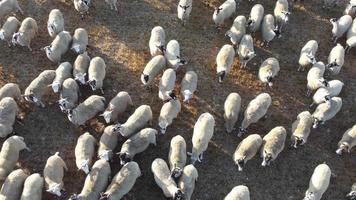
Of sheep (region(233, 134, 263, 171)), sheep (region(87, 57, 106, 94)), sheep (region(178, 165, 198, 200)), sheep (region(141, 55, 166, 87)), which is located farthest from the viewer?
sheep (region(141, 55, 166, 87))

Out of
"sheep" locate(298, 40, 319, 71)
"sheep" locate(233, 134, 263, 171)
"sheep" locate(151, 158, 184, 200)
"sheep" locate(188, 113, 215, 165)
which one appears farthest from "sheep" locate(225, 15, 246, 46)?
"sheep" locate(151, 158, 184, 200)

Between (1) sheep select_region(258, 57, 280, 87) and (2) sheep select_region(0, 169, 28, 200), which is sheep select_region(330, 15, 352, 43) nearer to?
(1) sheep select_region(258, 57, 280, 87)

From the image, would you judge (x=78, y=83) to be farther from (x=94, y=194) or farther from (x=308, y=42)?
(x=308, y=42)

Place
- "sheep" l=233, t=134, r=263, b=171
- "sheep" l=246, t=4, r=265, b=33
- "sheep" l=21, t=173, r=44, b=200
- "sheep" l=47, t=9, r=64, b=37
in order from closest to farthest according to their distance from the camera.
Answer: "sheep" l=21, t=173, r=44, b=200
"sheep" l=233, t=134, r=263, b=171
"sheep" l=47, t=9, r=64, b=37
"sheep" l=246, t=4, r=265, b=33

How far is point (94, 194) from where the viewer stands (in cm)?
1288

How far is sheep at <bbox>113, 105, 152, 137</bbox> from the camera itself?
14.1 m

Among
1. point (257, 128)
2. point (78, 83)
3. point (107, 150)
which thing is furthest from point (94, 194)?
point (257, 128)

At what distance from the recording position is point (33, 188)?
42.0 feet

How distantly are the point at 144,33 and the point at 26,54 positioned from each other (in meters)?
4.32

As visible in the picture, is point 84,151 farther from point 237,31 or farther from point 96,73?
point 237,31

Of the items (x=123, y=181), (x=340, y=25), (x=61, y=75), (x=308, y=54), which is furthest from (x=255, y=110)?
(x=61, y=75)

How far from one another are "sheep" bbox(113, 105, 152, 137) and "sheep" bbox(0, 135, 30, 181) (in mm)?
2883

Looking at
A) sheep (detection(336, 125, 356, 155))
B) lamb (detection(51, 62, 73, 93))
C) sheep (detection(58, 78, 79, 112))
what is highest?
lamb (detection(51, 62, 73, 93))

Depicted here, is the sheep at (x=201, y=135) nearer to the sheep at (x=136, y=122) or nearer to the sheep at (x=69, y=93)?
the sheep at (x=136, y=122)
